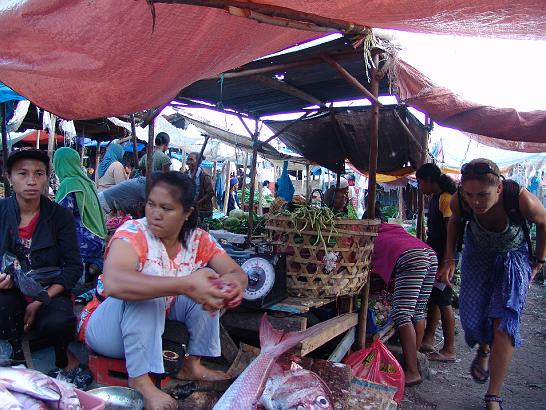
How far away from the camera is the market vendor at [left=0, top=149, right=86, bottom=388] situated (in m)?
2.61

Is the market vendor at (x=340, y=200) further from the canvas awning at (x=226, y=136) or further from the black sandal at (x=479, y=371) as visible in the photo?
the black sandal at (x=479, y=371)

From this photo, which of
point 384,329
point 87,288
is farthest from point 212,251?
point 384,329

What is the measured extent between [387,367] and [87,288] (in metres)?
2.73

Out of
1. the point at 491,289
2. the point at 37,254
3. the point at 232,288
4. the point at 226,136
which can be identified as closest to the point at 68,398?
the point at 232,288

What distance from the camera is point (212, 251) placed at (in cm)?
267

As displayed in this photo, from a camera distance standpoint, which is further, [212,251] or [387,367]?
[387,367]

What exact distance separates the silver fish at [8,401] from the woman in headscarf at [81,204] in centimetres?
269

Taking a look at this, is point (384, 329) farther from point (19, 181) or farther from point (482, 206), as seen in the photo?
point (19, 181)

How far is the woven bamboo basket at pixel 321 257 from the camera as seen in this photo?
3354mm

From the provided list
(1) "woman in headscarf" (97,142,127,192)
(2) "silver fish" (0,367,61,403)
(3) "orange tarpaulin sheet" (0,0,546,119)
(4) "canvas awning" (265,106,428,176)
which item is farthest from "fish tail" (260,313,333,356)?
(1) "woman in headscarf" (97,142,127,192)

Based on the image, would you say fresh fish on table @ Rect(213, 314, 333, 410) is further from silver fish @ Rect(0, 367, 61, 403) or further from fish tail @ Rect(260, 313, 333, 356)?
silver fish @ Rect(0, 367, 61, 403)

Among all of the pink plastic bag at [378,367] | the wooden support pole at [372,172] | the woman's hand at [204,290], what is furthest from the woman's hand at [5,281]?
the wooden support pole at [372,172]

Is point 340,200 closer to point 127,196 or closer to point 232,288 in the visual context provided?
point 127,196

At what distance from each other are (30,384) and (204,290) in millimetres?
779
